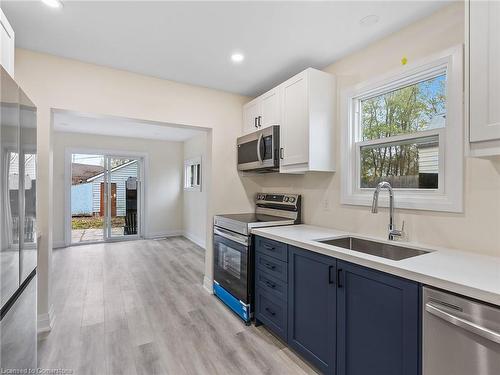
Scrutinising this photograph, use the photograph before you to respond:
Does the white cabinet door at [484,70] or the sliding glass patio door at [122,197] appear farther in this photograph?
the sliding glass patio door at [122,197]

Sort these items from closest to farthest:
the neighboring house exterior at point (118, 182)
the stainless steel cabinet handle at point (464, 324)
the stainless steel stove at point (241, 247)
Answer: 1. the stainless steel cabinet handle at point (464, 324)
2. the stainless steel stove at point (241, 247)
3. the neighboring house exterior at point (118, 182)

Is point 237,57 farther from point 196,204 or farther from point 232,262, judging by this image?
point 196,204

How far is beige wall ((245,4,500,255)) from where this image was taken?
5.15 feet

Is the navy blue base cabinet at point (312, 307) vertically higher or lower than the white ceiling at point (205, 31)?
lower

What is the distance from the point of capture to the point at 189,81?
3.04 m

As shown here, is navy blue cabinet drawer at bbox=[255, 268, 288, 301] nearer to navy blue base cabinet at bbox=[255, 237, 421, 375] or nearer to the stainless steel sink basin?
navy blue base cabinet at bbox=[255, 237, 421, 375]

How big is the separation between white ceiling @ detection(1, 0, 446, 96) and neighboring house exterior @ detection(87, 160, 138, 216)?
4028 mm

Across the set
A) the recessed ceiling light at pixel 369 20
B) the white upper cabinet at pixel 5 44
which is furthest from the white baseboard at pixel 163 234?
the recessed ceiling light at pixel 369 20

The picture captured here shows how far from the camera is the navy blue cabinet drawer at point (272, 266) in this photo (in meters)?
2.12

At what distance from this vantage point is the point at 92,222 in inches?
240

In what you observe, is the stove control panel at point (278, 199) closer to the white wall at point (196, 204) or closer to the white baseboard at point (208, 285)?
the white baseboard at point (208, 285)

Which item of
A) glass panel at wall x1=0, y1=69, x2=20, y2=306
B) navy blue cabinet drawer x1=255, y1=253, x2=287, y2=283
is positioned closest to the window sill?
navy blue cabinet drawer x1=255, y1=253, x2=287, y2=283

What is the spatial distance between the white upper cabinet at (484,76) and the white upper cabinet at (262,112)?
1644 mm

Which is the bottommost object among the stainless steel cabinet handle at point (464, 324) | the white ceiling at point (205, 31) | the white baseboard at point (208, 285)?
the white baseboard at point (208, 285)
